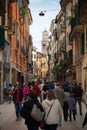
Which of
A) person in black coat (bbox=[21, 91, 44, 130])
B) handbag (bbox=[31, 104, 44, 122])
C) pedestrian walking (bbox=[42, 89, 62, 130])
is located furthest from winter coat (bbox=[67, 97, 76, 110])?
handbag (bbox=[31, 104, 44, 122])

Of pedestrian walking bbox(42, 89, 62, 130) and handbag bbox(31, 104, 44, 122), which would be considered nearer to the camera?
handbag bbox(31, 104, 44, 122)

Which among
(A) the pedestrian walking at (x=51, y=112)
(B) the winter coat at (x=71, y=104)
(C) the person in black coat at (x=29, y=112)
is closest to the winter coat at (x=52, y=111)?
(A) the pedestrian walking at (x=51, y=112)

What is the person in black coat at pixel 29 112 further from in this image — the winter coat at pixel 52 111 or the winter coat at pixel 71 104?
the winter coat at pixel 71 104

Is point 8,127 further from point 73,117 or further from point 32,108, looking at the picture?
point 32,108

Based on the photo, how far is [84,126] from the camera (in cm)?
1872

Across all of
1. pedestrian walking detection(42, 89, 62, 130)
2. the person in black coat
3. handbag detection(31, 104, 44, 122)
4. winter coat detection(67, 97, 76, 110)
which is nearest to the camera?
handbag detection(31, 104, 44, 122)

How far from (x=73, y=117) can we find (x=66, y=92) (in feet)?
4.83

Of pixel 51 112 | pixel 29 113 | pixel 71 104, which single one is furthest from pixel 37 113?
pixel 71 104

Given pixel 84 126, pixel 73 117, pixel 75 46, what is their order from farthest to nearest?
1. pixel 75 46
2. pixel 73 117
3. pixel 84 126

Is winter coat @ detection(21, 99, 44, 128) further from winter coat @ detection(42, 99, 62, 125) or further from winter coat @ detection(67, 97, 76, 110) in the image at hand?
winter coat @ detection(67, 97, 76, 110)

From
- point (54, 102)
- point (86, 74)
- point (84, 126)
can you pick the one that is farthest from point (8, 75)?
point (54, 102)

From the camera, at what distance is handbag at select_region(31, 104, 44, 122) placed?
36.9ft

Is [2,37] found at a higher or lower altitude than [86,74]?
higher

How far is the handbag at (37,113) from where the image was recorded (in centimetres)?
1124
